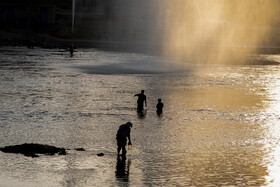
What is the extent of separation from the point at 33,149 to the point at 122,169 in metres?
3.67

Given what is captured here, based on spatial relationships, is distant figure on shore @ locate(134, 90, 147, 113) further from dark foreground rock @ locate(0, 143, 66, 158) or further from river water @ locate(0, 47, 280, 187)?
dark foreground rock @ locate(0, 143, 66, 158)

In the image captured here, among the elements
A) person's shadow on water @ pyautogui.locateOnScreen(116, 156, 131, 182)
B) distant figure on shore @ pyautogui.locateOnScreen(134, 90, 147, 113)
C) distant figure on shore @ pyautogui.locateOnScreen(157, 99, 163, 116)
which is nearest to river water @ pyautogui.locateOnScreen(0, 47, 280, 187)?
person's shadow on water @ pyautogui.locateOnScreen(116, 156, 131, 182)

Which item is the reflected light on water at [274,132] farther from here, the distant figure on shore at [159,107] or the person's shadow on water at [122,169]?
the distant figure on shore at [159,107]

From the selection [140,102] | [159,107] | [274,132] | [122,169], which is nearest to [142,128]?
[140,102]

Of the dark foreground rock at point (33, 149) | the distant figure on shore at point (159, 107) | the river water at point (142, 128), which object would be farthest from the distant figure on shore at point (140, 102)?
the dark foreground rock at point (33, 149)

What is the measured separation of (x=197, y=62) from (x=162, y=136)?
A: 4573 cm

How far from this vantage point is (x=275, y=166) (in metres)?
18.4

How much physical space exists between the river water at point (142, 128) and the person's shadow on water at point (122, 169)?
1.2 inches

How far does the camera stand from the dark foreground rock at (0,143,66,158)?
739 inches

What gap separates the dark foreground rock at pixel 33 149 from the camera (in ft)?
61.6

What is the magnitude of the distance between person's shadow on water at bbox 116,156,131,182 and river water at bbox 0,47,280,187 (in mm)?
31

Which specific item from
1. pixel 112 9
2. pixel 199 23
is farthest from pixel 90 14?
pixel 199 23

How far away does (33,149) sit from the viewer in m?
19.0

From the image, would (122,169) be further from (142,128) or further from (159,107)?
(159,107)
